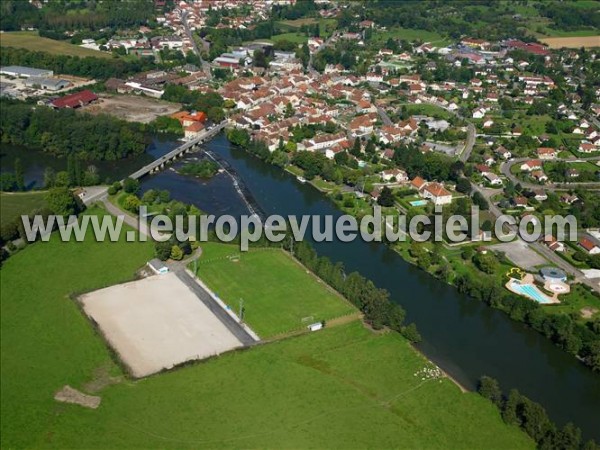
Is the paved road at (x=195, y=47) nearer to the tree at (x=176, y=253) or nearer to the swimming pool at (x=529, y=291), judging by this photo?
the tree at (x=176, y=253)

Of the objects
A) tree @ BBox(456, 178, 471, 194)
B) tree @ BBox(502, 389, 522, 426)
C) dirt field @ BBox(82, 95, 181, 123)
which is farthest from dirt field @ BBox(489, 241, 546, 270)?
dirt field @ BBox(82, 95, 181, 123)

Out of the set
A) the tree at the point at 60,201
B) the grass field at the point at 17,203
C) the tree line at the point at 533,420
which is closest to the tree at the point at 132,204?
the tree at the point at 60,201

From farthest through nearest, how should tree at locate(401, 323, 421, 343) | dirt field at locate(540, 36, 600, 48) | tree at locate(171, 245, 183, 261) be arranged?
dirt field at locate(540, 36, 600, 48), tree at locate(171, 245, 183, 261), tree at locate(401, 323, 421, 343)

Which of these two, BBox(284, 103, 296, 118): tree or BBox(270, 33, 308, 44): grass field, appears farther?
BBox(270, 33, 308, 44): grass field

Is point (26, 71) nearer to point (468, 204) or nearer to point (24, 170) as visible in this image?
point (24, 170)

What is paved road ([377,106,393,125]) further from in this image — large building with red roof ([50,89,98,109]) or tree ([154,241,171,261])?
tree ([154,241,171,261])

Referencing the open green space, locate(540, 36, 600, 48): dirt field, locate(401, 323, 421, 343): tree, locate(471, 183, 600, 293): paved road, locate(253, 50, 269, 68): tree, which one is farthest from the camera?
the open green space

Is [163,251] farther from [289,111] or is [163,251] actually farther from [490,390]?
[289,111]

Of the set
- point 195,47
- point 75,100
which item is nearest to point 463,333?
point 75,100
